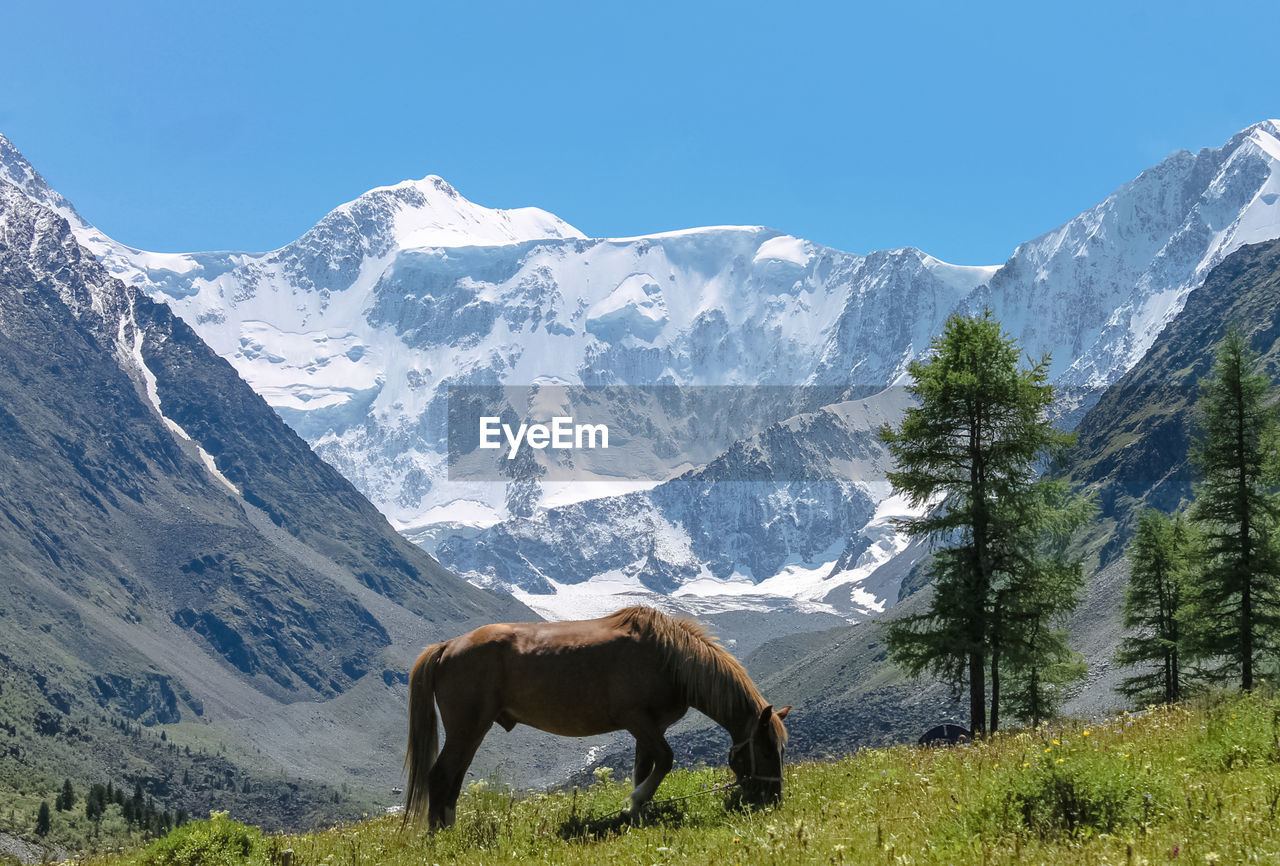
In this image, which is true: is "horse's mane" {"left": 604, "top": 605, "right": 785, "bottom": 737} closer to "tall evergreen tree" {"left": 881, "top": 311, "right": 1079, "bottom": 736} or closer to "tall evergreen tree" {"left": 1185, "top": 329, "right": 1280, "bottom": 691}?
"tall evergreen tree" {"left": 881, "top": 311, "right": 1079, "bottom": 736}

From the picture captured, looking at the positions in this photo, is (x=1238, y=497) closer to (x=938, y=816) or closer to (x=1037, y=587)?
(x=1037, y=587)

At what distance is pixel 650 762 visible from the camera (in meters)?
12.9

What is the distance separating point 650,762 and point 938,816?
4.53 meters

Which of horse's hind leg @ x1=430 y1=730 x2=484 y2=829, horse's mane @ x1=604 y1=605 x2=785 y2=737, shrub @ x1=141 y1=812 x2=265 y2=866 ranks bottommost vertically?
shrub @ x1=141 y1=812 x2=265 y2=866

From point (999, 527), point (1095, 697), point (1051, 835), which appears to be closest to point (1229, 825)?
point (1051, 835)

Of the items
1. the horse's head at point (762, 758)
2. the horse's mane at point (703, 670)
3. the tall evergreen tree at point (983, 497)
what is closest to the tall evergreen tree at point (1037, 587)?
the tall evergreen tree at point (983, 497)

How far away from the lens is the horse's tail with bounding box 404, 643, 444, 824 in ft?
45.8

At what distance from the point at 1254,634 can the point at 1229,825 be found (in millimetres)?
36039

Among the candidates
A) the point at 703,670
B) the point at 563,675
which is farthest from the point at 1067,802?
the point at 563,675

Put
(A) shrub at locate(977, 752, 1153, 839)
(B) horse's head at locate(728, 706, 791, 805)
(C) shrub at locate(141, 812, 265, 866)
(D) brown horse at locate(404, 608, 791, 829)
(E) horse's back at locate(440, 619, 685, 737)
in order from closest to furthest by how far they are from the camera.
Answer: (A) shrub at locate(977, 752, 1153, 839) → (C) shrub at locate(141, 812, 265, 866) → (B) horse's head at locate(728, 706, 791, 805) → (D) brown horse at locate(404, 608, 791, 829) → (E) horse's back at locate(440, 619, 685, 737)

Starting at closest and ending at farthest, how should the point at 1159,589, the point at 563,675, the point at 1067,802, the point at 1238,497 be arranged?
the point at 1067,802 < the point at 563,675 < the point at 1238,497 < the point at 1159,589

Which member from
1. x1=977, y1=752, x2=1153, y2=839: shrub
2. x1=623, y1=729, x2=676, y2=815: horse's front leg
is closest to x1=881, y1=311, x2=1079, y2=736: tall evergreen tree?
x1=623, y1=729, x2=676, y2=815: horse's front leg

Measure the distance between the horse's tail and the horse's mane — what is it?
2854 millimetres

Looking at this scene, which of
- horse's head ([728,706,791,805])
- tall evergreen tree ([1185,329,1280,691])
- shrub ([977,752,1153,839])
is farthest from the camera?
tall evergreen tree ([1185,329,1280,691])
